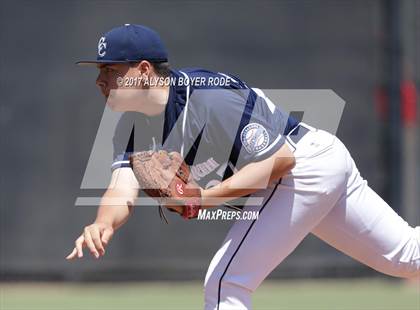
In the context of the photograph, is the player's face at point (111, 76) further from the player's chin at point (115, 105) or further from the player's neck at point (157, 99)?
the player's neck at point (157, 99)

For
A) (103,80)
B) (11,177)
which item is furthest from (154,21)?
(103,80)

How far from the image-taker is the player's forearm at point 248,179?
428cm

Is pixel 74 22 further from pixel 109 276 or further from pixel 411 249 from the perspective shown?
pixel 411 249

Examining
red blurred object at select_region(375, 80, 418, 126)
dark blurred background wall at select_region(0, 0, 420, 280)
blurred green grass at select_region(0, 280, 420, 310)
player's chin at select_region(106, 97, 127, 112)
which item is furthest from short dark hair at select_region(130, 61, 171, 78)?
red blurred object at select_region(375, 80, 418, 126)

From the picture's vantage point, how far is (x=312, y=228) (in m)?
4.57

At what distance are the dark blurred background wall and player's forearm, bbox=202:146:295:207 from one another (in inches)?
179

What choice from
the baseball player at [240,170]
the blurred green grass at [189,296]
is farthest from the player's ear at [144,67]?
the blurred green grass at [189,296]

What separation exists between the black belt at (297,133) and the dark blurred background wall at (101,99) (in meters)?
4.24

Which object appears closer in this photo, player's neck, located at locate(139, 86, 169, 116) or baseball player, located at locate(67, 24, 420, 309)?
baseball player, located at locate(67, 24, 420, 309)

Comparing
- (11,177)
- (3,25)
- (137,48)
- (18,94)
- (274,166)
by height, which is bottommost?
(11,177)

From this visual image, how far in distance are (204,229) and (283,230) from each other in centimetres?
460

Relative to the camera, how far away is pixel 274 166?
432 cm

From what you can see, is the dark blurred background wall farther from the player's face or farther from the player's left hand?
the player's left hand

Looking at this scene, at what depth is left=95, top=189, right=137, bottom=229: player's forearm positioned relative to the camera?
450 centimetres
